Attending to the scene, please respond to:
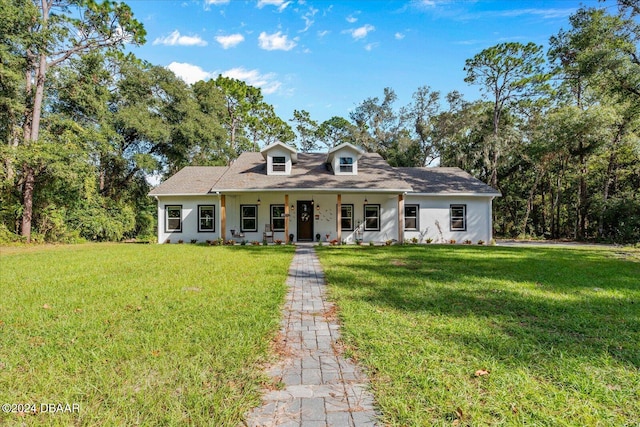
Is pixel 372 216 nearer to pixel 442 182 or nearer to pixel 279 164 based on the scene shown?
pixel 442 182

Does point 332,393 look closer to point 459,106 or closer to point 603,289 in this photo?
point 603,289

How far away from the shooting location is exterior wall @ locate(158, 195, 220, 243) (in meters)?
15.4

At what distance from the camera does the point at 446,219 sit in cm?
1570

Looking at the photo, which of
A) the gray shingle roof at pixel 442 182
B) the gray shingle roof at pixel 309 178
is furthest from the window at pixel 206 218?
the gray shingle roof at pixel 442 182

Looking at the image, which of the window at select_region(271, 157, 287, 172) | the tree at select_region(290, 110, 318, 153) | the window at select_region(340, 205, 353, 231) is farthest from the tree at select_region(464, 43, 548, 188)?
the tree at select_region(290, 110, 318, 153)

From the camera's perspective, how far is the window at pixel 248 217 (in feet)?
50.8

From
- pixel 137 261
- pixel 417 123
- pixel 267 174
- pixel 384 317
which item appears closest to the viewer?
pixel 384 317

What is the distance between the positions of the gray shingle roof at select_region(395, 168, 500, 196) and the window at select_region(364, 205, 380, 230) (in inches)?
85.1

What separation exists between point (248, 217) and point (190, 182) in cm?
381

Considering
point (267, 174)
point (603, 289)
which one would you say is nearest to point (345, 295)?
point (603, 289)

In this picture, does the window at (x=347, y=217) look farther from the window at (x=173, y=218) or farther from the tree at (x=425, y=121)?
the tree at (x=425, y=121)

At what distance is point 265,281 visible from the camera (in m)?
6.04

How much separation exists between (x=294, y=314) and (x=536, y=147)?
20.7 meters

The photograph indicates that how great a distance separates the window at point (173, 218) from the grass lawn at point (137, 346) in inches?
369
